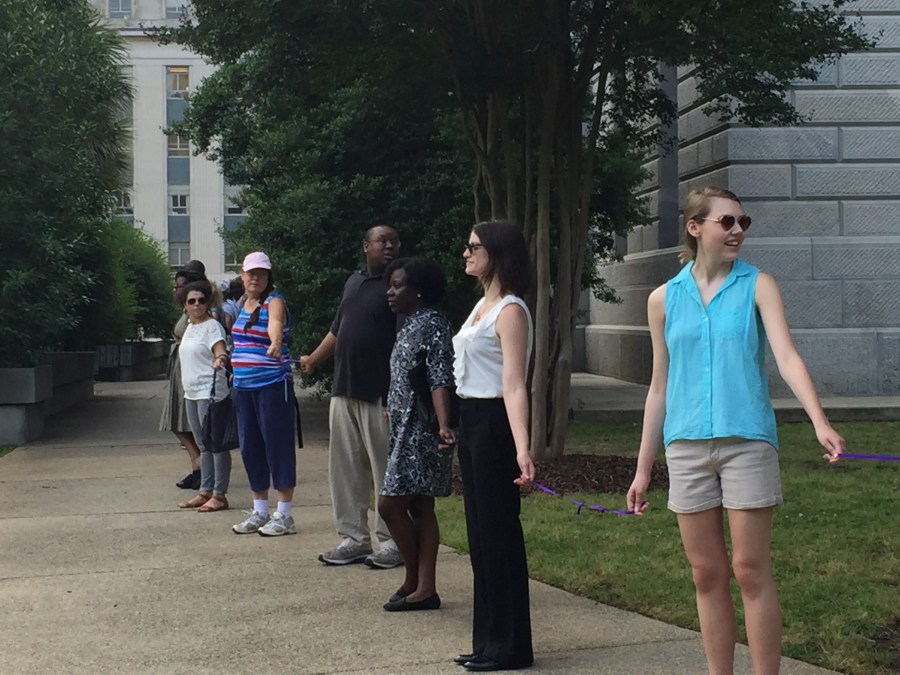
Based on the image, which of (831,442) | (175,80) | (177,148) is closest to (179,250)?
(177,148)

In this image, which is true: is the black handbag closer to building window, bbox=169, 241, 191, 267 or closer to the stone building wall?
the stone building wall

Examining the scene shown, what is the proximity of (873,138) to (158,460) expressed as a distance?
10946mm

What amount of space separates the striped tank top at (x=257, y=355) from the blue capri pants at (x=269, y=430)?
5cm

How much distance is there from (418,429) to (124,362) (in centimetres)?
2917

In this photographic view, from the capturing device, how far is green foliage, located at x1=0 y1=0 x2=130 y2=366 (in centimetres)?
1548

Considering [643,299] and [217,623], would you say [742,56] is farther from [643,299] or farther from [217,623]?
[643,299]

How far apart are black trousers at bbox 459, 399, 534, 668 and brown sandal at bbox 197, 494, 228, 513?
4992 millimetres

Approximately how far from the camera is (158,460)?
1398 cm

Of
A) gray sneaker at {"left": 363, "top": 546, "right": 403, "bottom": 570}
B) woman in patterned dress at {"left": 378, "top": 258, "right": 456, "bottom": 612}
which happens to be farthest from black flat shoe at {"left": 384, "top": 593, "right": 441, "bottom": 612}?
gray sneaker at {"left": 363, "top": 546, "right": 403, "bottom": 570}

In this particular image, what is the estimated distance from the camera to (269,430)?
8945 mm

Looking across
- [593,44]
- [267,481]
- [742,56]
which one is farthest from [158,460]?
[742,56]

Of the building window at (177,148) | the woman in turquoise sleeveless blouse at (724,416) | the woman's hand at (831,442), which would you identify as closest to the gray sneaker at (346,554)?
the woman in turquoise sleeveless blouse at (724,416)

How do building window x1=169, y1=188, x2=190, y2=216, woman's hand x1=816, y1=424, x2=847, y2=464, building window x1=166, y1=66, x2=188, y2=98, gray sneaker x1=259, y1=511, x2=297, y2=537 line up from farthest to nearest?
building window x1=169, y1=188, x2=190, y2=216 < building window x1=166, y1=66, x2=188, y2=98 < gray sneaker x1=259, y1=511, x2=297, y2=537 < woman's hand x1=816, y1=424, x2=847, y2=464

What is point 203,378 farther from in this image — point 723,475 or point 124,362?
point 124,362
